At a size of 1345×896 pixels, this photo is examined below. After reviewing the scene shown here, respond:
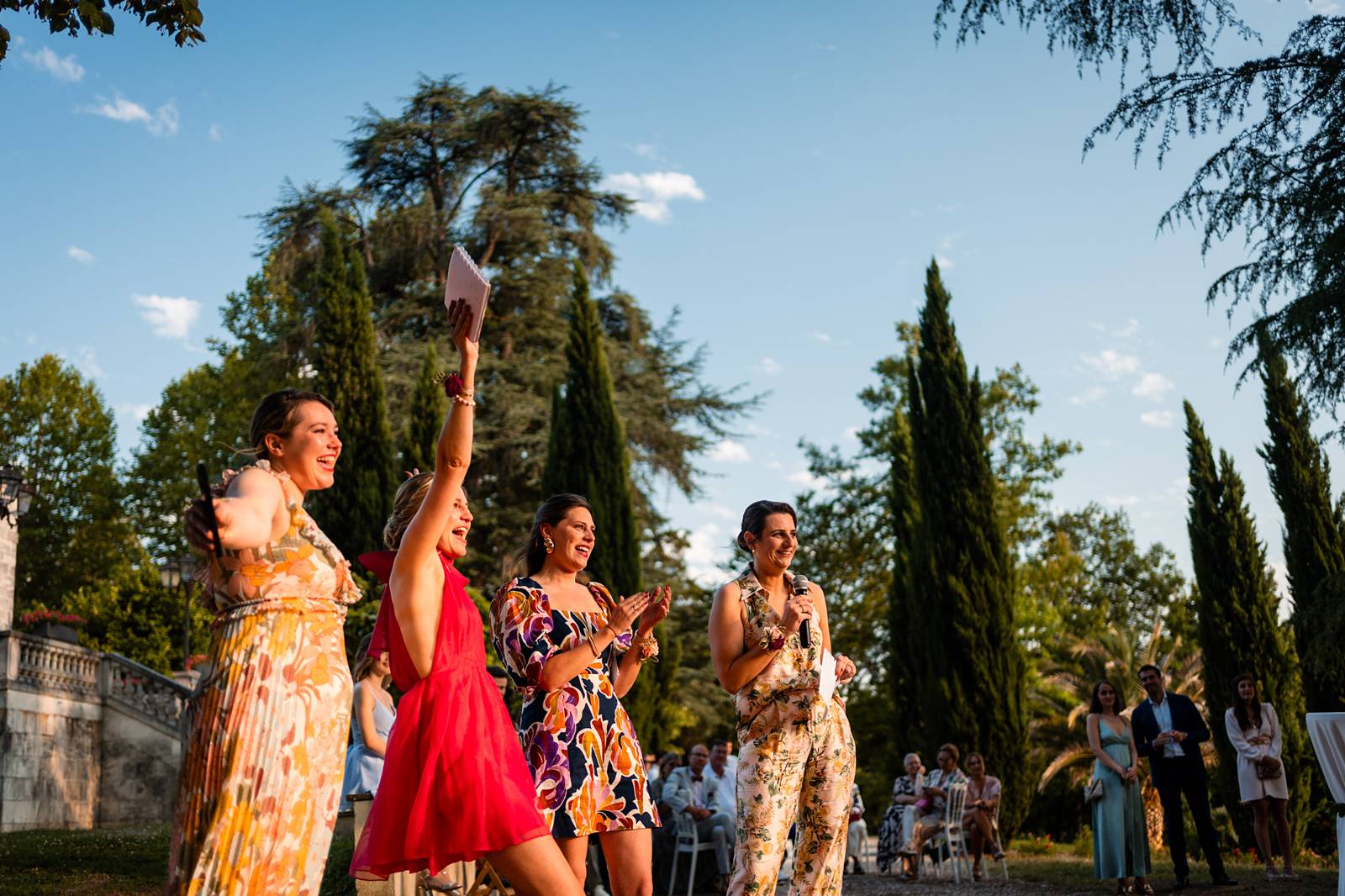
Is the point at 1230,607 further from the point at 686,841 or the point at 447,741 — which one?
the point at 447,741

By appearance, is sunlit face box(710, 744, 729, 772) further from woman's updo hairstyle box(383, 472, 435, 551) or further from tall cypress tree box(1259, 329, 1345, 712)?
tall cypress tree box(1259, 329, 1345, 712)

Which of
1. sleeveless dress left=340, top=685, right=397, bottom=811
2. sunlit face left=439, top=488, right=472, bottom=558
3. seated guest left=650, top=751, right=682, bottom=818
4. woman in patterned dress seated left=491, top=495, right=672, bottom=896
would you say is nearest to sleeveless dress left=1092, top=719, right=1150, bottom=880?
seated guest left=650, top=751, right=682, bottom=818

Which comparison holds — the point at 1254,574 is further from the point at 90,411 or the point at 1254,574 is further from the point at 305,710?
the point at 90,411

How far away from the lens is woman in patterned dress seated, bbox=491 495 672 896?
3764 mm

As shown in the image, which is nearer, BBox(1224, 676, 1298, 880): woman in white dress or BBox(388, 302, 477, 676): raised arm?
BBox(388, 302, 477, 676): raised arm

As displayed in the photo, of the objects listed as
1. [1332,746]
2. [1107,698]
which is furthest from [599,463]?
[1332,746]

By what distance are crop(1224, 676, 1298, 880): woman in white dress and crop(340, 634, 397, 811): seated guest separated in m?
7.31

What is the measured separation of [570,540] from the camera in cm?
413

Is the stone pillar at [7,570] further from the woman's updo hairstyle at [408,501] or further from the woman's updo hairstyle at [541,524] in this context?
the woman's updo hairstyle at [408,501]

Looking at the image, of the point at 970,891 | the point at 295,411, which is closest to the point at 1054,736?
the point at 970,891

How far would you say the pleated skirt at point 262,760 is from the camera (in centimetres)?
253

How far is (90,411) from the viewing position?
37.0 meters

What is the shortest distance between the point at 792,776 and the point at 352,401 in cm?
2082

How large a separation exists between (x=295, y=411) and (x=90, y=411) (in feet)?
125
